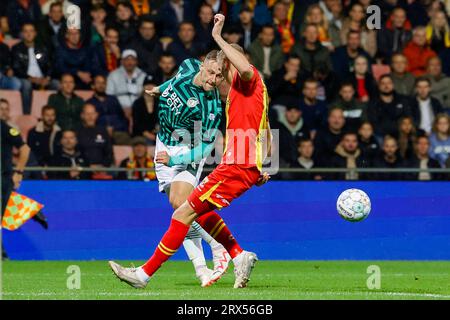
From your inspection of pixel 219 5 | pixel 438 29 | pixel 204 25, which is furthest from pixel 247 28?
pixel 438 29

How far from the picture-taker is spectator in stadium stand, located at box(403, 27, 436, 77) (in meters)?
19.4

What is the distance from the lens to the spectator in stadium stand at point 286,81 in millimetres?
18141

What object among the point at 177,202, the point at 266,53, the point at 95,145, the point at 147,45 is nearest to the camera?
the point at 177,202

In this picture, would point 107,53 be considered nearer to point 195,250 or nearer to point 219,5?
point 219,5

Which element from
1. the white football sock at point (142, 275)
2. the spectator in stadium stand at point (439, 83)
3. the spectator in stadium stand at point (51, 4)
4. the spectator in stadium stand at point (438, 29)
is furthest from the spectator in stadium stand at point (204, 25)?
the white football sock at point (142, 275)

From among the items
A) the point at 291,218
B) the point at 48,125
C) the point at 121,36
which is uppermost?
the point at 121,36

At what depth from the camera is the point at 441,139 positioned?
58.5 ft

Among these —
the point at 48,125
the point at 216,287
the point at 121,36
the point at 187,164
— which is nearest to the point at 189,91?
the point at 187,164

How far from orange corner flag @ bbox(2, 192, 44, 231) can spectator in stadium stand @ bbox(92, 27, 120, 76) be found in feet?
9.31

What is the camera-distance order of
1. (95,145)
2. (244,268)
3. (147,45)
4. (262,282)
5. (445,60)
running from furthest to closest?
(445,60), (147,45), (95,145), (262,282), (244,268)

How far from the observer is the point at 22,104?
1823 cm

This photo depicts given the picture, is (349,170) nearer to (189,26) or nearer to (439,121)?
(439,121)

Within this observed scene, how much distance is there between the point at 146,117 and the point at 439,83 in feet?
15.7

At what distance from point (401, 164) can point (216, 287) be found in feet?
23.1
